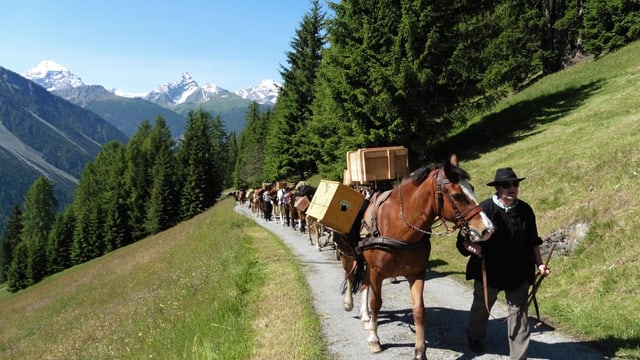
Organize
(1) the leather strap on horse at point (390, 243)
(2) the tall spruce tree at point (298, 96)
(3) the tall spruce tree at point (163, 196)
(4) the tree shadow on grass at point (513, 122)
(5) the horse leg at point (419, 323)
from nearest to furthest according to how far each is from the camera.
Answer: (5) the horse leg at point (419, 323), (1) the leather strap on horse at point (390, 243), (4) the tree shadow on grass at point (513, 122), (2) the tall spruce tree at point (298, 96), (3) the tall spruce tree at point (163, 196)

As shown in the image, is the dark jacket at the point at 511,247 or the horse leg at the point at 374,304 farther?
the horse leg at the point at 374,304

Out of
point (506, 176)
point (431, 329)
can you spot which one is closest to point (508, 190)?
point (506, 176)

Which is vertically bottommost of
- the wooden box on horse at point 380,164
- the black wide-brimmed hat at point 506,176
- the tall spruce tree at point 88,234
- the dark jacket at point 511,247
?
the tall spruce tree at point 88,234

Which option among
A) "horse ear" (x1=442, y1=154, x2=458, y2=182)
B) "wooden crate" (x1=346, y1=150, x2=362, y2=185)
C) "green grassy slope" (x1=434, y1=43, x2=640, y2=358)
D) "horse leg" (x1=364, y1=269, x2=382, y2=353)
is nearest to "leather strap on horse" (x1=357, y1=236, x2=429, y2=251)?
"horse leg" (x1=364, y1=269, x2=382, y2=353)

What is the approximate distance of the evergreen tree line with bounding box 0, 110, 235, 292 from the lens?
70.9m

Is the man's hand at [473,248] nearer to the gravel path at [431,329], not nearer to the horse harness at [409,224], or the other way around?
the horse harness at [409,224]

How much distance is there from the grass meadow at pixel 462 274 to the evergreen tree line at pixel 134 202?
43.9 meters

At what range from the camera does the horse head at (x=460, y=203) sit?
552 cm

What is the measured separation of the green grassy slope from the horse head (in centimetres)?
288

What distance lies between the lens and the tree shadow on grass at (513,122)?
22438mm

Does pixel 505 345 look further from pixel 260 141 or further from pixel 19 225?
pixel 19 225

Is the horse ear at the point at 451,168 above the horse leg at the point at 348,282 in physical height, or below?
above

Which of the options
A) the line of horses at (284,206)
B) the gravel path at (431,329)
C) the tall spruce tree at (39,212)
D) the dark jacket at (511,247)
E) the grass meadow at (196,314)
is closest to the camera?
the dark jacket at (511,247)

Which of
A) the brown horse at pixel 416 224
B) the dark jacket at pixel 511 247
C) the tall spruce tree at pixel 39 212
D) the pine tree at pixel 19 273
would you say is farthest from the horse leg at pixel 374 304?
the tall spruce tree at pixel 39 212
